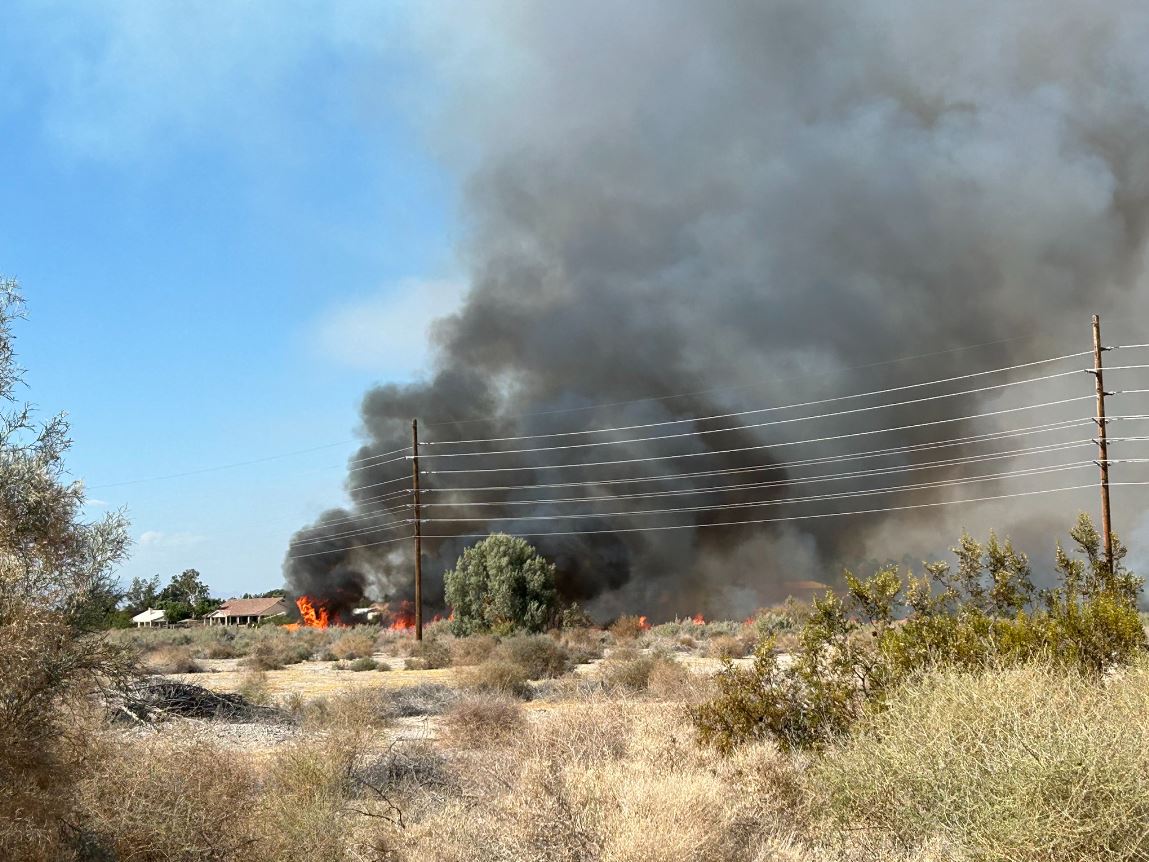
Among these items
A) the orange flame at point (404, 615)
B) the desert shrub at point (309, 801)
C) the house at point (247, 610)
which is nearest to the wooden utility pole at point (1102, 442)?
the desert shrub at point (309, 801)

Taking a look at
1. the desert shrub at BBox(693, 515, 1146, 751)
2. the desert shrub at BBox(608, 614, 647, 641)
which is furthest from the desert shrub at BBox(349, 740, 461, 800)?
the desert shrub at BBox(608, 614, 647, 641)

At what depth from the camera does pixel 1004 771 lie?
28.1 ft

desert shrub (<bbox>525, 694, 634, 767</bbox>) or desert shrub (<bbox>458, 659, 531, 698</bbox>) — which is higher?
desert shrub (<bbox>525, 694, 634, 767</bbox>)

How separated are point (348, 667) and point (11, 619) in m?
32.4

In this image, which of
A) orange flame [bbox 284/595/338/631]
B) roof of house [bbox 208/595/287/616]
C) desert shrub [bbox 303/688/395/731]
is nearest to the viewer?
desert shrub [bbox 303/688/395/731]

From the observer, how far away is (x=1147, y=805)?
8.10m

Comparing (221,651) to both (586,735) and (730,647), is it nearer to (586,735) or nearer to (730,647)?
(730,647)

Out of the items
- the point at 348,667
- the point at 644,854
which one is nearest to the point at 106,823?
the point at 644,854

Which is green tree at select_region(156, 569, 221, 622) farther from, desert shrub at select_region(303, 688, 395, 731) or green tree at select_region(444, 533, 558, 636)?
desert shrub at select_region(303, 688, 395, 731)

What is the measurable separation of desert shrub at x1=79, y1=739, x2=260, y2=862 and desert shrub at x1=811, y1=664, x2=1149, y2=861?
5812mm

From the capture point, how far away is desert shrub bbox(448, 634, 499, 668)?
1407 inches

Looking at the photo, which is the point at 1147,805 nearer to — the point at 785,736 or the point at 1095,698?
the point at 1095,698

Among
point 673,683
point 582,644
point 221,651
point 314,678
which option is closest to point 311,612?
point 221,651

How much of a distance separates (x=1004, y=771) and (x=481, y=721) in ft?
38.3
